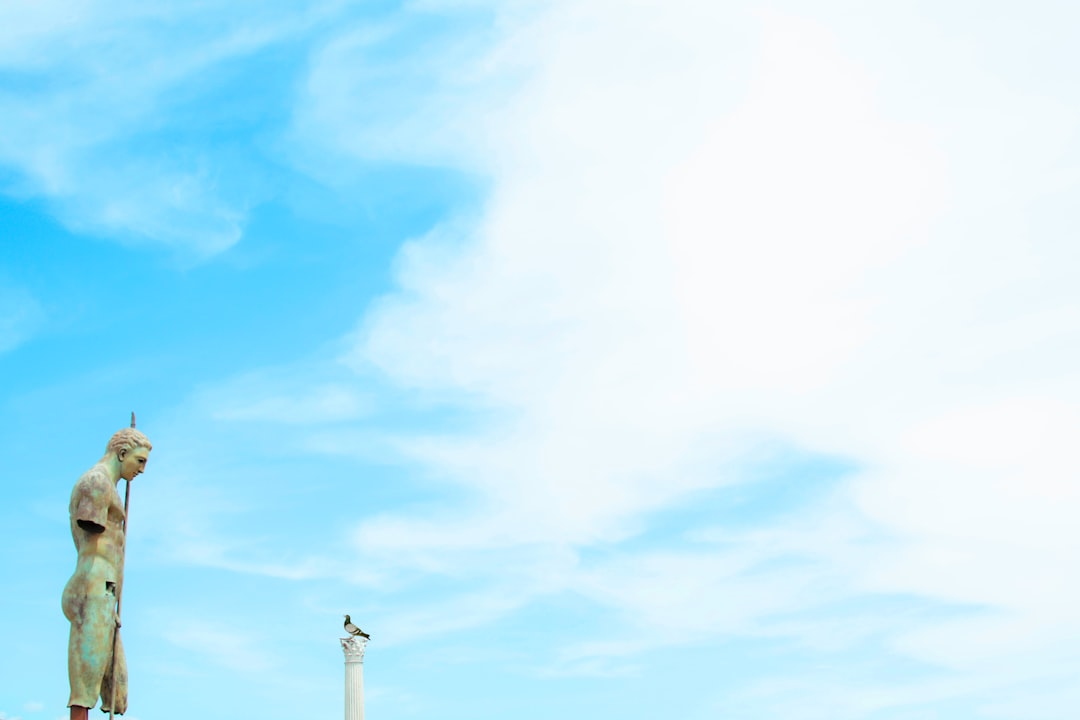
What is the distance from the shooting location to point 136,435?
18391 millimetres

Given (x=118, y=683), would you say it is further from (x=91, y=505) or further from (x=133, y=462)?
(x=133, y=462)

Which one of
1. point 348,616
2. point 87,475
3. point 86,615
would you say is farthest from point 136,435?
point 348,616

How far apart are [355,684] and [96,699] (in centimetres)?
1822

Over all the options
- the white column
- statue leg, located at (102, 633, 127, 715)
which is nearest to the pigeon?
the white column

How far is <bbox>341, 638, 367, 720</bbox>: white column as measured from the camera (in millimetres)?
34656

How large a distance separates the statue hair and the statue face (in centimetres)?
7

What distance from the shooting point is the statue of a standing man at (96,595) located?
17.3 meters

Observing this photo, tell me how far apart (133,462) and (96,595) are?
1.99 metres

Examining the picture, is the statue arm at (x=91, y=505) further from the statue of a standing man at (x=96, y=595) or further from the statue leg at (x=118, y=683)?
the statue leg at (x=118, y=683)

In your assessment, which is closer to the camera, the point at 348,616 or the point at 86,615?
the point at 86,615

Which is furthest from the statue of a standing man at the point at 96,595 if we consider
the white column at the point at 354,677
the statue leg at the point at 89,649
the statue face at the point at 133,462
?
the white column at the point at 354,677

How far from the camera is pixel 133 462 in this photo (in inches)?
719

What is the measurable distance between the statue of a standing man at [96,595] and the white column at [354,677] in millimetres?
17541

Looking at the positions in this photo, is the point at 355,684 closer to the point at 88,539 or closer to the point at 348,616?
the point at 348,616
